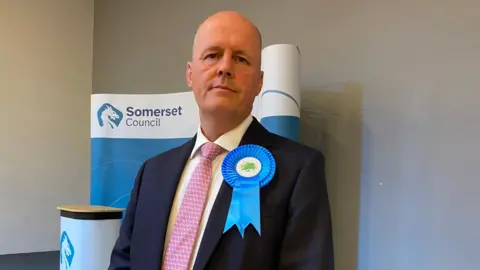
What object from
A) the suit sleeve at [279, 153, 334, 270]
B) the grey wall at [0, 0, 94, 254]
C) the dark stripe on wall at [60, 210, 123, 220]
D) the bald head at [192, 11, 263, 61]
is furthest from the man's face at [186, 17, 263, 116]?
the grey wall at [0, 0, 94, 254]

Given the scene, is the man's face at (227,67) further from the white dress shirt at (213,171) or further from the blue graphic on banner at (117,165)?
the blue graphic on banner at (117,165)

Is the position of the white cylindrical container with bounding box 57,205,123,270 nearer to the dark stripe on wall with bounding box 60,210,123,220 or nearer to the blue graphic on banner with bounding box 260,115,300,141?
the dark stripe on wall with bounding box 60,210,123,220

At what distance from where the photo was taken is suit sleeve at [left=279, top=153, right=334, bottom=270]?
91 cm

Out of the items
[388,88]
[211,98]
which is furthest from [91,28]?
[211,98]

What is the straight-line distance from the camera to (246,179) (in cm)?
97

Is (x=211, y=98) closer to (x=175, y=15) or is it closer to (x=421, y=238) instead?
(x=421, y=238)

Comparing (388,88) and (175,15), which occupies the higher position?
(175,15)

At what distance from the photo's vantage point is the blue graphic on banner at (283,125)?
2.08 metres

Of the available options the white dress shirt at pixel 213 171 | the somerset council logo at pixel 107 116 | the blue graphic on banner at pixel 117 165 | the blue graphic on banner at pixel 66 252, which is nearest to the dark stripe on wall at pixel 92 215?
the blue graphic on banner at pixel 66 252

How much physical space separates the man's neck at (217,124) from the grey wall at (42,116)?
2.90 m

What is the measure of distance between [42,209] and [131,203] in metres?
2.83

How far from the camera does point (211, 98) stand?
102cm

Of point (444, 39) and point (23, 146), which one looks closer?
point (444, 39)

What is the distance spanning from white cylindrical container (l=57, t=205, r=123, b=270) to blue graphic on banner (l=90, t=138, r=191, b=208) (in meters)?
0.24
